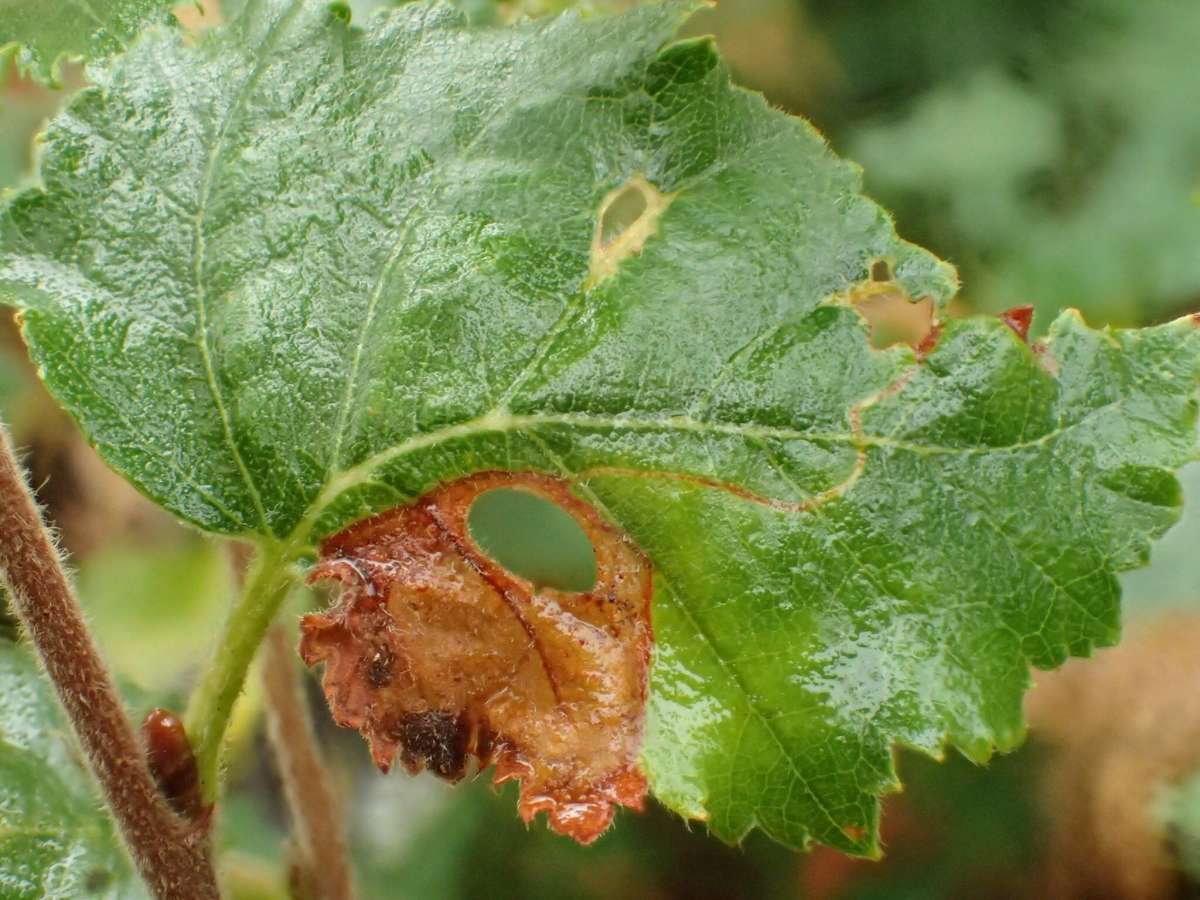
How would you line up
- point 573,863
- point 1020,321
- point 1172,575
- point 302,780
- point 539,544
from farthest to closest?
point 573,863 → point 539,544 → point 1172,575 → point 302,780 → point 1020,321

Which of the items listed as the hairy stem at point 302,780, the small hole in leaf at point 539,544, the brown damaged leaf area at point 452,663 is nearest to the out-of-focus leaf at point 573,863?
the small hole in leaf at point 539,544

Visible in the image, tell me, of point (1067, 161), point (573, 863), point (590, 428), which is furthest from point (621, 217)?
point (1067, 161)

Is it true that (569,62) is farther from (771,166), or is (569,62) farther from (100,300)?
(100,300)

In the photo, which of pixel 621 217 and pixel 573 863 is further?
pixel 573 863

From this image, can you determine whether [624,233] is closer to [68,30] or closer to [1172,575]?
[68,30]

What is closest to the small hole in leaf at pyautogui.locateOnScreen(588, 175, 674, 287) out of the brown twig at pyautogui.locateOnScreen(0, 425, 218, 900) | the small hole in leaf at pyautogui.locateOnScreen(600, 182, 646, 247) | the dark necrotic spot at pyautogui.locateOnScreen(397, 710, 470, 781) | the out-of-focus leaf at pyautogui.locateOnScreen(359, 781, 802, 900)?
the small hole in leaf at pyautogui.locateOnScreen(600, 182, 646, 247)

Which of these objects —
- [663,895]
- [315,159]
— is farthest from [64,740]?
[663,895]
